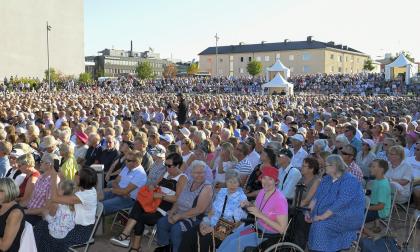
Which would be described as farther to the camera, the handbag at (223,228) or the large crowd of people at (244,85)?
the large crowd of people at (244,85)

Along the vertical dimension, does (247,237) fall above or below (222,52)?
below

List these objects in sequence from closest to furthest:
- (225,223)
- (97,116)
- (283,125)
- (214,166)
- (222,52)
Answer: (225,223), (214,166), (283,125), (97,116), (222,52)

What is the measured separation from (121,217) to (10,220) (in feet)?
9.99

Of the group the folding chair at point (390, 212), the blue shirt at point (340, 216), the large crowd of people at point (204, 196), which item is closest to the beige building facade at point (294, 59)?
the large crowd of people at point (204, 196)

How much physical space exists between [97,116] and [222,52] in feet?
289

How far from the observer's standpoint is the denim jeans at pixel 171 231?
5.54m

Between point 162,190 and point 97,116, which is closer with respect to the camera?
point 162,190

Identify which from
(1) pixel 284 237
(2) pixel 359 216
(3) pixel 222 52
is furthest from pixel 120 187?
(3) pixel 222 52

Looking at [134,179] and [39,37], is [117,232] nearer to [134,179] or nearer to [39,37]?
[134,179]

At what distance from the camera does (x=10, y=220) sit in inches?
169

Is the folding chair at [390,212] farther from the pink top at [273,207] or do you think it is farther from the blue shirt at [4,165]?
the blue shirt at [4,165]

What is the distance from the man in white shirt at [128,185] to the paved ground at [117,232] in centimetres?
46

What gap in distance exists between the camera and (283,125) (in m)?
13.7

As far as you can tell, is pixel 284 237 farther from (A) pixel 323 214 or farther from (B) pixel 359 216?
(B) pixel 359 216
